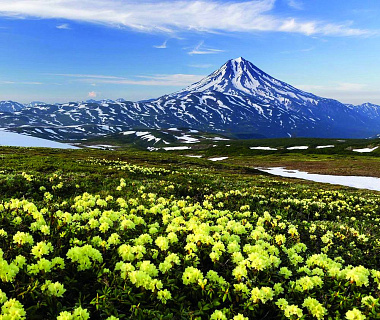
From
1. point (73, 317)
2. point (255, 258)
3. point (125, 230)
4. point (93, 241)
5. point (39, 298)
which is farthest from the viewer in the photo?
point (125, 230)

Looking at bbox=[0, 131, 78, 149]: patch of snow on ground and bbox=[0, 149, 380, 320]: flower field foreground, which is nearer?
bbox=[0, 149, 380, 320]: flower field foreground

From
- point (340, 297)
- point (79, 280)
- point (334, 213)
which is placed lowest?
point (334, 213)

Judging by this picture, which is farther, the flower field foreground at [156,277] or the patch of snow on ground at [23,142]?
the patch of snow on ground at [23,142]

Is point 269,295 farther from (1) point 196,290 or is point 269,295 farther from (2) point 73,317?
(2) point 73,317

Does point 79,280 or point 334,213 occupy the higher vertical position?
point 79,280

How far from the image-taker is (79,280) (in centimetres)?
492

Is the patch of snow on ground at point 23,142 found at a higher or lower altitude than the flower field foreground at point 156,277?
higher

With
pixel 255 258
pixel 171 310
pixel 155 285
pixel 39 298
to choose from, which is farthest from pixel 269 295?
pixel 39 298

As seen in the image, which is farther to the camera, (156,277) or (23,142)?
(23,142)

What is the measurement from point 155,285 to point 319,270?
3671mm

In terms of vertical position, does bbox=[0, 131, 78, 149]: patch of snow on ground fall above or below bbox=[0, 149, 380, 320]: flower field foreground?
above

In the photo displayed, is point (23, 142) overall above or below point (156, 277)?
above

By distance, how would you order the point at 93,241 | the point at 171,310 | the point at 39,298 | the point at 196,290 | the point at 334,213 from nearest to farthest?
the point at 39,298
the point at 171,310
the point at 196,290
the point at 93,241
the point at 334,213

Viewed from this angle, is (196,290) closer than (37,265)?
No
